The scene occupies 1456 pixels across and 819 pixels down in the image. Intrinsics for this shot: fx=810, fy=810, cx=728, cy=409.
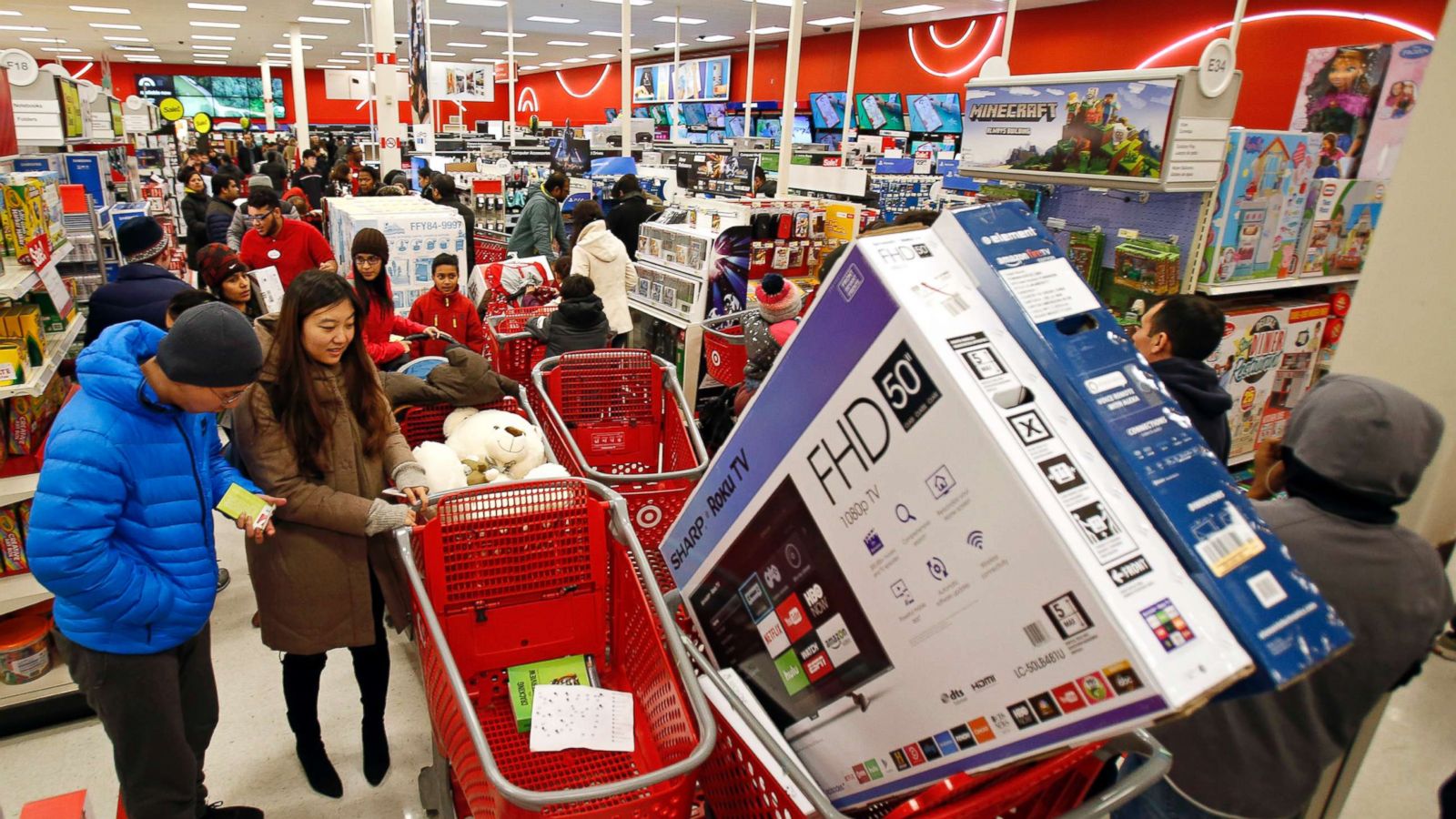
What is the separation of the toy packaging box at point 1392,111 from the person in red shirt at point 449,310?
6.29m

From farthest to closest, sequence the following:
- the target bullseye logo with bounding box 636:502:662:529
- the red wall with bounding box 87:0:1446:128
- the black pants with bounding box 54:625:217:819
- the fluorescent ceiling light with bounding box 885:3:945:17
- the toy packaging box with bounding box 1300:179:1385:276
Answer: the fluorescent ceiling light with bounding box 885:3:945:17 → the red wall with bounding box 87:0:1446:128 → the toy packaging box with bounding box 1300:179:1385:276 → the target bullseye logo with bounding box 636:502:662:529 → the black pants with bounding box 54:625:217:819

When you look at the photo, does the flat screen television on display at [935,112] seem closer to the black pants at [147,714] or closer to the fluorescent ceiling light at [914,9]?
the fluorescent ceiling light at [914,9]

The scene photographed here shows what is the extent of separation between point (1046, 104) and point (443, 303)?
3.42m

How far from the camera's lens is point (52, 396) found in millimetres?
3416

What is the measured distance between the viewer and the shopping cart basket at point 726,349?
475 centimetres

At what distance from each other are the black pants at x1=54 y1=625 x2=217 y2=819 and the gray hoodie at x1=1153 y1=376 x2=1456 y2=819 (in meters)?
2.48

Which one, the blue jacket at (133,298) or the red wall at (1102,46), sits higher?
the red wall at (1102,46)

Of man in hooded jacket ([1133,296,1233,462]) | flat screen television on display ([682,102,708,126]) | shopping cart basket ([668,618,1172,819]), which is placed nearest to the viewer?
shopping cart basket ([668,618,1172,819])

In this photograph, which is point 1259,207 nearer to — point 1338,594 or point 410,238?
point 1338,594

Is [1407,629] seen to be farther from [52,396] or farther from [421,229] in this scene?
[421,229]

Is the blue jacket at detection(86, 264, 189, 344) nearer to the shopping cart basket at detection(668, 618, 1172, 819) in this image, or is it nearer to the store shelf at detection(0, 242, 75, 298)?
the store shelf at detection(0, 242, 75, 298)

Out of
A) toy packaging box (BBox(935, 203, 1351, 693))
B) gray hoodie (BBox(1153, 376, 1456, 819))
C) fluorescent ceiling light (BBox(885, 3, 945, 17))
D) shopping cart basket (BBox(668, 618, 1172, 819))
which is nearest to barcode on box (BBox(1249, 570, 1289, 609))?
toy packaging box (BBox(935, 203, 1351, 693))

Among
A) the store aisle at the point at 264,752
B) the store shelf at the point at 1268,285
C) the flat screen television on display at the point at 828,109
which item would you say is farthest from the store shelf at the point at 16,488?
the flat screen television on display at the point at 828,109

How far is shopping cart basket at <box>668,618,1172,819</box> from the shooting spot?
137 cm
